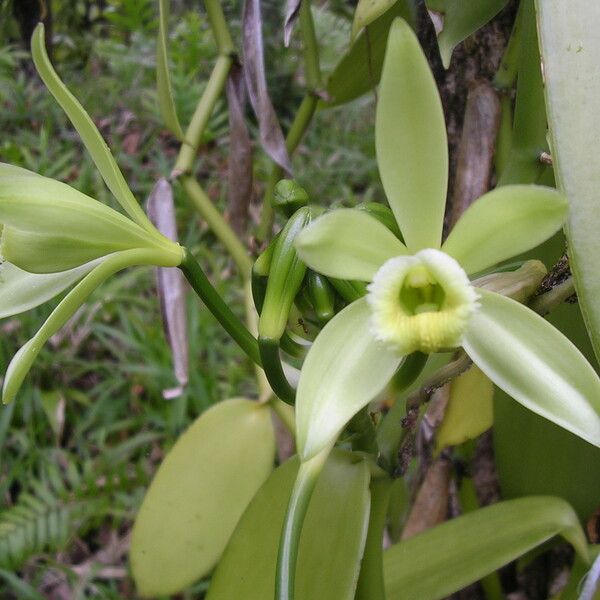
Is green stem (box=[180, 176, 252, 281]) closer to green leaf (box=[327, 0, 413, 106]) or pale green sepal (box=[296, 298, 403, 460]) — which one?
green leaf (box=[327, 0, 413, 106])

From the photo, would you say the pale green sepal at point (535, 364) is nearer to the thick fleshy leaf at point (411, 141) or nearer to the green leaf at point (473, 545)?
the thick fleshy leaf at point (411, 141)

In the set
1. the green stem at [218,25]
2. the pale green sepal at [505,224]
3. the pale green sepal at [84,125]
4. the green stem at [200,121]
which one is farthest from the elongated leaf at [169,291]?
the pale green sepal at [505,224]

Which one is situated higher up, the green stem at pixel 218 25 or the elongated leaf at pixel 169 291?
the green stem at pixel 218 25

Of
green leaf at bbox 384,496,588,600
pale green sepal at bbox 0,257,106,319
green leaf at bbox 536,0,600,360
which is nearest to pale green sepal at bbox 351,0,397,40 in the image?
green leaf at bbox 536,0,600,360

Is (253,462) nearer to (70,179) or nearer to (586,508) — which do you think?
(586,508)

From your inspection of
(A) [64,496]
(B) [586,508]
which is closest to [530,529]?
(B) [586,508]

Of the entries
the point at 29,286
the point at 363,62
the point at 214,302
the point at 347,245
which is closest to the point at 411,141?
the point at 347,245
